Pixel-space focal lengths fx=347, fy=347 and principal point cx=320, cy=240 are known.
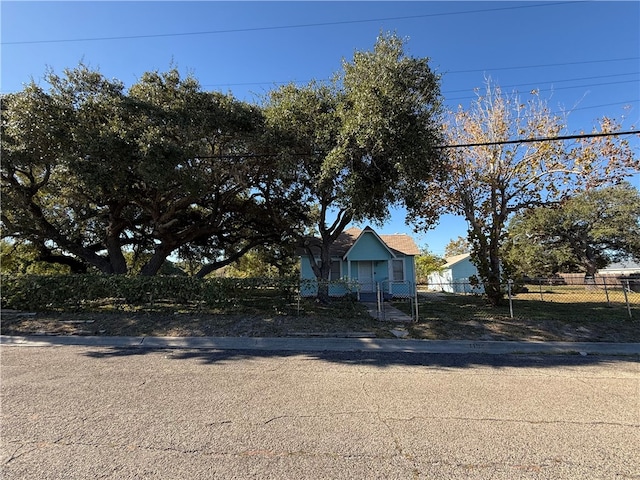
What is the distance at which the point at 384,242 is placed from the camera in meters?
21.1

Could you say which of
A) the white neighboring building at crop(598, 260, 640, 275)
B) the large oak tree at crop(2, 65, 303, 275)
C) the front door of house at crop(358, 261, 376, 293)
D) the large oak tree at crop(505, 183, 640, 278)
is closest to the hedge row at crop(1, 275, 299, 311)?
the large oak tree at crop(2, 65, 303, 275)

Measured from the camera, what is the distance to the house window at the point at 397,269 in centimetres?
2109

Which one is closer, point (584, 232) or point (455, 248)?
point (584, 232)

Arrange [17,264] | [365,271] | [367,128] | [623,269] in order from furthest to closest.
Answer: [623,269]
[17,264]
[365,271]
[367,128]

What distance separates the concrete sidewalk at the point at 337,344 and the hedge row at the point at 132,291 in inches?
89.7

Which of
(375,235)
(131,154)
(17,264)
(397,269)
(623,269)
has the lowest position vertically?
(397,269)

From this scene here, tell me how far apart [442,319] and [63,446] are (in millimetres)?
9744

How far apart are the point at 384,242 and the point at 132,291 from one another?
46.7 feet

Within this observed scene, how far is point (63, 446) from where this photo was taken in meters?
3.12

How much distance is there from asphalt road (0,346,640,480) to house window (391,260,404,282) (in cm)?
1453

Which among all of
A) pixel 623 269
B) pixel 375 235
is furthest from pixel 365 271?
pixel 623 269

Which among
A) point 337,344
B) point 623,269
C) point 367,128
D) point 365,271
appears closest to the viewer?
point 337,344

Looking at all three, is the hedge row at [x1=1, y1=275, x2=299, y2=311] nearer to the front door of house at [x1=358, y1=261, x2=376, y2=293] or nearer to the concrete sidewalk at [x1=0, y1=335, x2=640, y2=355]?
the concrete sidewalk at [x1=0, y1=335, x2=640, y2=355]

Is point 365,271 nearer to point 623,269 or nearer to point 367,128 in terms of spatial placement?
point 367,128
